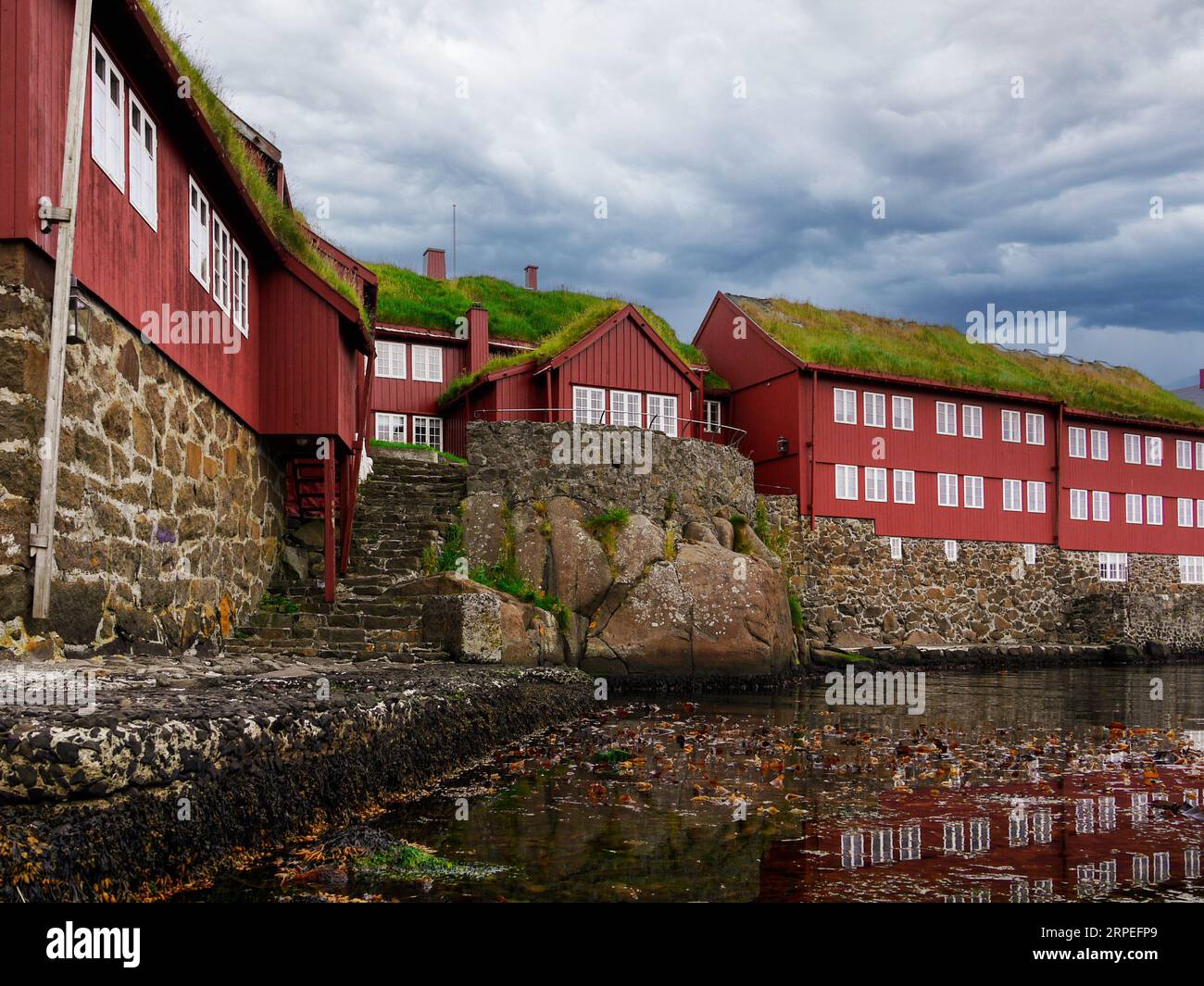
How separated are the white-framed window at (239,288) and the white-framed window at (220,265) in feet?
0.62

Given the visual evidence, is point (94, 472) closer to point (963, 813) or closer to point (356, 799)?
point (356, 799)

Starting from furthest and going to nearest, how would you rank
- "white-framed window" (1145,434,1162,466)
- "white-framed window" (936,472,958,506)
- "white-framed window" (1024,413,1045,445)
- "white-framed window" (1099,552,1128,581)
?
"white-framed window" (1145,434,1162,466) < "white-framed window" (1099,552,1128,581) < "white-framed window" (1024,413,1045,445) < "white-framed window" (936,472,958,506)

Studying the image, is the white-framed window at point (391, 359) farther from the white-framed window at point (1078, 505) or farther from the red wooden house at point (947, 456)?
the white-framed window at point (1078, 505)

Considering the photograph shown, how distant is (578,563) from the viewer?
22172 millimetres

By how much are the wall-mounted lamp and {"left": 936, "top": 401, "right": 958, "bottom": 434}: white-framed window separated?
3073 cm

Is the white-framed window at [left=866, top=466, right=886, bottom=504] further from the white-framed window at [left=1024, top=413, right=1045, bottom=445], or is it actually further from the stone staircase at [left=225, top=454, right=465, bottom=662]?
the stone staircase at [left=225, top=454, right=465, bottom=662]

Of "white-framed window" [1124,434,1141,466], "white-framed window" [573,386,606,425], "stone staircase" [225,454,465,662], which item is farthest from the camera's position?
"white-framed window" [1124,434,1141,466]

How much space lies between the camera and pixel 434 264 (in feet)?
141

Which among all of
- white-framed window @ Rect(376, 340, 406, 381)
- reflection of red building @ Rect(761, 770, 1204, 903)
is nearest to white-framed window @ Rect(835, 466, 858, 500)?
white-framed window @ Rect(376, 340, 406, 381)

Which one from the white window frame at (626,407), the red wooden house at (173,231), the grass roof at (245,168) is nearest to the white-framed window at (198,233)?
the red wooden house at (173,231)

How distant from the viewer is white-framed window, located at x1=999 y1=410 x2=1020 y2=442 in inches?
1442

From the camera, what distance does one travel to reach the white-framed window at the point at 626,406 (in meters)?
30.6
